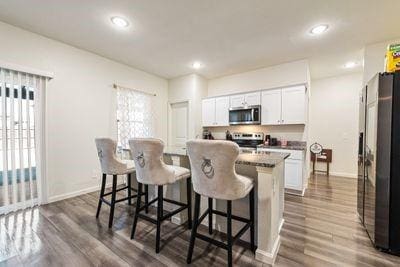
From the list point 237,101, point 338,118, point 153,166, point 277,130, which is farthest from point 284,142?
point 153,166

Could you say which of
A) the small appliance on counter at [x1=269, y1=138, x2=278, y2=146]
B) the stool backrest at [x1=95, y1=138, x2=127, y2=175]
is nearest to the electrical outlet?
the stool backrest at [x1=95, y1=138, x2=127, y2=175]

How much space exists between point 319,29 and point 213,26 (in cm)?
Result: 156

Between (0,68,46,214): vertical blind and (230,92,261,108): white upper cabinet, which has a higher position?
(230,92,261,108): white upper cabinet

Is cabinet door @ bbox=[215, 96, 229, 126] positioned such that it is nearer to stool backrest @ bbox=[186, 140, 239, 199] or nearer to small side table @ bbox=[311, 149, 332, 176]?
small side table @ bbox=[311, 149, 332, 176]

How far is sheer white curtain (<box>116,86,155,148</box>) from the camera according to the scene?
4.12 m

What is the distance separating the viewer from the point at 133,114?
4.40 m

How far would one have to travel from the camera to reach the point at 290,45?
10.6 feet

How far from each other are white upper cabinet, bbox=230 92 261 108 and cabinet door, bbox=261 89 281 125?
0.14 m

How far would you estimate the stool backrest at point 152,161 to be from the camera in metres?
1.84

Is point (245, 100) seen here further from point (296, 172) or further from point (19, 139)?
point (19, 139)

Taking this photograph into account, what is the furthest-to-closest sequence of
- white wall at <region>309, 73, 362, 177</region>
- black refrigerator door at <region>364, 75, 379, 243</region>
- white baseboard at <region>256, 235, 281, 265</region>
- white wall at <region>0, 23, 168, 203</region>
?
white wall at <region>309, 73, 362, 177</region> → white wall at <region>0, 23, 168, 203</region> → black refrigerator door at <region>364, 75, 379, 243</region> → white baseboard at <region>256, 235, 281, 265</region>

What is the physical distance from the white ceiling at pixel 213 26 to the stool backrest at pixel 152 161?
5.58 ft

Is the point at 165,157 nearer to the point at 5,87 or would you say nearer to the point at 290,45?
the point at 5,87

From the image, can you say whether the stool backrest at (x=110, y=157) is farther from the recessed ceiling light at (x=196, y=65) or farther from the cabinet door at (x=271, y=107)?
the cabinet door at (x=271, y=107)
